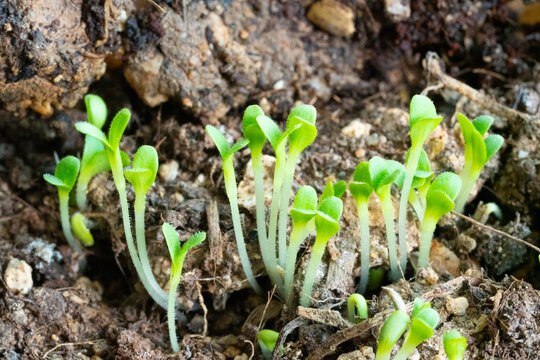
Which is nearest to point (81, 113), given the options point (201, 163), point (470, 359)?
point (201, 163)

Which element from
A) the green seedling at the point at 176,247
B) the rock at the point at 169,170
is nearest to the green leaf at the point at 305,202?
the green seedling at the point at 176,247

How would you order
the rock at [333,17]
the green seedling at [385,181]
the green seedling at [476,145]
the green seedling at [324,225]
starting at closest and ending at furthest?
the green seedling at [324,225] < the green seedling at [385,181] < the green seedling at [476,145] < the rock at [333,17]

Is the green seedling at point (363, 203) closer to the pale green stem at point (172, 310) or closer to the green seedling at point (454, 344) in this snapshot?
the green seedling at point (454, 344)

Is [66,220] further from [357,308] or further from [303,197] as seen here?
[357,308]

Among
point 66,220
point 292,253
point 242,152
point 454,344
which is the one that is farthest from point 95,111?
point 454,344

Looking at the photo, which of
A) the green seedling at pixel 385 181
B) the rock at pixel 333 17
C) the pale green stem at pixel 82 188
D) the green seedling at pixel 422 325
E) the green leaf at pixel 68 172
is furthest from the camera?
the rock at pixel 333 17

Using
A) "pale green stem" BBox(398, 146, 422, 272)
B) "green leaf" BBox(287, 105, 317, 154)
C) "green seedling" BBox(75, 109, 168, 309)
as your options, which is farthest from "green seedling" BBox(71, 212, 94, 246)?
"pale green stem" BBox(398, 146, 422, 272)

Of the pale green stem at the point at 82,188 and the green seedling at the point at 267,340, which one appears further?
the pale green stem at the point at 82,188
